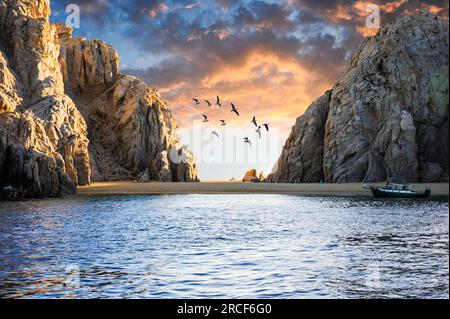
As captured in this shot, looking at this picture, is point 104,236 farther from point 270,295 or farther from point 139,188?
point 139,188

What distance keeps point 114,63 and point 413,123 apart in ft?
240

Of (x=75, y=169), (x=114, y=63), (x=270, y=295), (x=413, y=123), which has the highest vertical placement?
(x=114, y=63)

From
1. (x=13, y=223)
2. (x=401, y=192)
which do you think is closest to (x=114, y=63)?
(x=401, y=192)

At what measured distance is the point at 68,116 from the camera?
3438 inches

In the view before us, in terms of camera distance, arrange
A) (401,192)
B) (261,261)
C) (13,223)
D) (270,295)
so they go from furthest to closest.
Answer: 1. (401,192)
2. (13,223)
3. (261,261)
4. (270,295)

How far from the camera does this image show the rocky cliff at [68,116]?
63062 mm

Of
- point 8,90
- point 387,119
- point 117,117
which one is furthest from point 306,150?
point 8,90

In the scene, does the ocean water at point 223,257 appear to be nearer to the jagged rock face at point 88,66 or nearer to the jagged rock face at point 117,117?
the jagged rock face at point 117,117

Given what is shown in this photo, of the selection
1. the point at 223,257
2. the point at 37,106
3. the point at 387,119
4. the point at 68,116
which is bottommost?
the point at 223,257

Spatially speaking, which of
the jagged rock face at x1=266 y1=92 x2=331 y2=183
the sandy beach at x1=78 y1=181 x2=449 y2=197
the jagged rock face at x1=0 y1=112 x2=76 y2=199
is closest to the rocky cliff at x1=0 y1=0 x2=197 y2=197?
the jagged rock face at x1=0 y1=112 x2=76 y2=199

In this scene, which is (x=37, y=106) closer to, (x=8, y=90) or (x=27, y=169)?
(x=8, y=90)

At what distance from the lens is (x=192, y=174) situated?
111812 mm

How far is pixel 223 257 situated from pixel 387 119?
76.9 metres

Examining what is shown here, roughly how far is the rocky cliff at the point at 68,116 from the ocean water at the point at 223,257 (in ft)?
84.1
